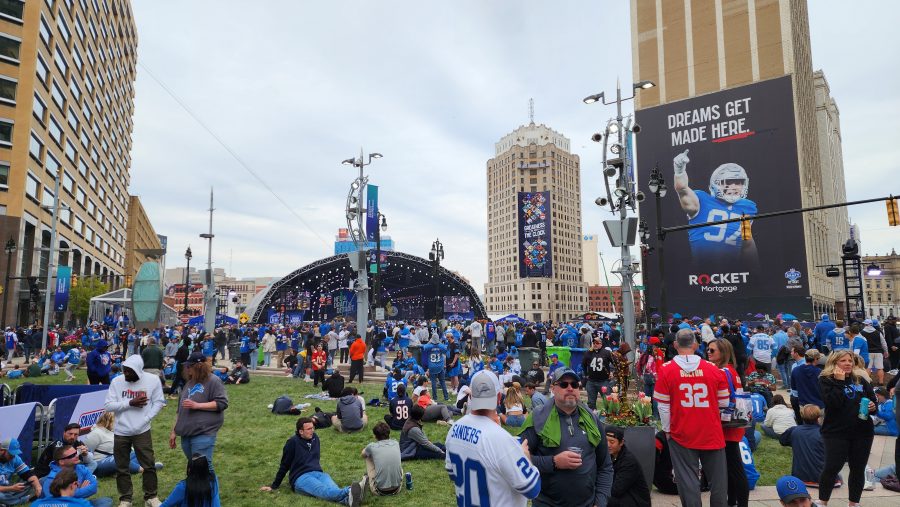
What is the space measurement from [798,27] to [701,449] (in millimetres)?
71248

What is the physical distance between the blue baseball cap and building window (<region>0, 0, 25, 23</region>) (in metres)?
52.4

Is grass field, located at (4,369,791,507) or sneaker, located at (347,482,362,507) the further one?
grass field, located at (4,369,791,507)

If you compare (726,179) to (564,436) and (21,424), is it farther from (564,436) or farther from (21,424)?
(21,424)

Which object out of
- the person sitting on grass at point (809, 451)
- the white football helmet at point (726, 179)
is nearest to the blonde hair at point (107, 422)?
the person sitting on grass at point (809, 451)

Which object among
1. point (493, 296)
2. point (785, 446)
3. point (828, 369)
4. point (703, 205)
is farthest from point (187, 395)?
point (493, 296)

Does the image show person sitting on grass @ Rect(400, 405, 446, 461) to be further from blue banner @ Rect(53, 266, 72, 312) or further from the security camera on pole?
blue banner @ Rect(53, 266, 72, 312)

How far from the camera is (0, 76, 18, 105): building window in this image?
3812 cm

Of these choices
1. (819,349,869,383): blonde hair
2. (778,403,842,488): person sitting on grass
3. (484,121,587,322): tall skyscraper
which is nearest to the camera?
(819,349,869,383): blonde hair

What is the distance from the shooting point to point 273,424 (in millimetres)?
11594

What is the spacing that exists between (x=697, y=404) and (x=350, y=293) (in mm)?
77963

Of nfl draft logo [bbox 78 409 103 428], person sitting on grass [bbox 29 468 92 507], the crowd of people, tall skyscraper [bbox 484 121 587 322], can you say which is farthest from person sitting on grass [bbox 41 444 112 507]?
tall skyscraper [bbox 484 121 587 322]

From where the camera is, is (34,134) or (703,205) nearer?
(34,134)

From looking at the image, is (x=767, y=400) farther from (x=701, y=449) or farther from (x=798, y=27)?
(x=798, y=27)

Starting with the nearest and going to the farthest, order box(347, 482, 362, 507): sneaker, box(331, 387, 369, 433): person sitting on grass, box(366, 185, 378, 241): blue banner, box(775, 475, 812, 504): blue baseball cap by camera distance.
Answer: box(775, 475, 812, 504): blue baseball cap < box(347, 482, 362, 507): sneaker < box(331, 387, 369, 433): person sitting on grass < box(366, 185, 378, 241): blue banner
